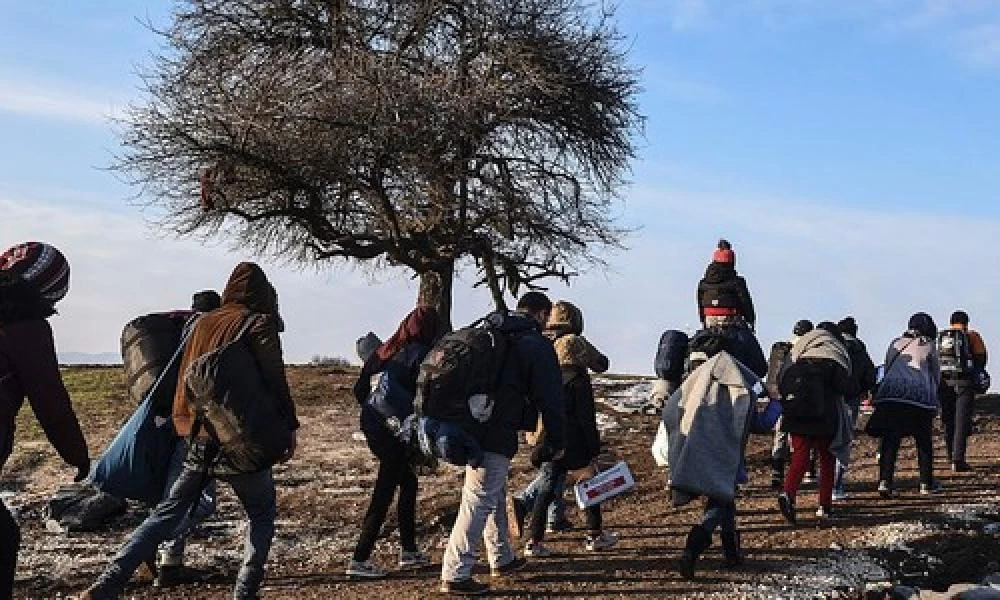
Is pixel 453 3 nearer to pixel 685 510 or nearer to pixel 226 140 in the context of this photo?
pixel 226 140

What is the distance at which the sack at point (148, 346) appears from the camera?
26.0 feet

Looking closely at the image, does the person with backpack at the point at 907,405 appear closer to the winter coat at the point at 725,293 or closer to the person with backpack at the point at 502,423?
the winter coat at the point at 725,293

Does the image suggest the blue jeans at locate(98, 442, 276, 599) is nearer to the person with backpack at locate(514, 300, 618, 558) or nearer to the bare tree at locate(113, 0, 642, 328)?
the person with backpack at locate(514, 300, 618, 558)

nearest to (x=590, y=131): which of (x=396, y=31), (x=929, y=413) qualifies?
(x=396, y=31)

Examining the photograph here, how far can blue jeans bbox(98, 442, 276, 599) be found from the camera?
21.6 feet

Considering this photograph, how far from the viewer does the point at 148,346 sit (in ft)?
26.2

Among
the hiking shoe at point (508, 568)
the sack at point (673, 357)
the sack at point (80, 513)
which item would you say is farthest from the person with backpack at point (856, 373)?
the sack at point (80, 513)

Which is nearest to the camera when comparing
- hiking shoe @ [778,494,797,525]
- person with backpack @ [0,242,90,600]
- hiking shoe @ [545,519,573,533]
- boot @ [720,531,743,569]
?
person with backpack @ [0,242,90,600]

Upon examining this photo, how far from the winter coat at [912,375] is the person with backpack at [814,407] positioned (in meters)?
1.30

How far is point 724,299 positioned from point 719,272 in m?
0.31

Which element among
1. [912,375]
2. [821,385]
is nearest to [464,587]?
[821,385]

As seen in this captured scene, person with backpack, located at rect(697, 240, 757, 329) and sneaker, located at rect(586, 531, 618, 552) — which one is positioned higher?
person with backpack, located at rect(697, 240, 757, 329)

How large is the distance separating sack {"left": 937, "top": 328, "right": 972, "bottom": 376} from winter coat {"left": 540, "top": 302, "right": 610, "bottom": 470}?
5721 mm

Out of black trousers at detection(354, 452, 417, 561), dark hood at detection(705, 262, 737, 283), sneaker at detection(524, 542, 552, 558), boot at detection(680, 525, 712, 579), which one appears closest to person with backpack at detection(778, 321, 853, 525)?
dark hood at detection(705, 262, 737, 283)
